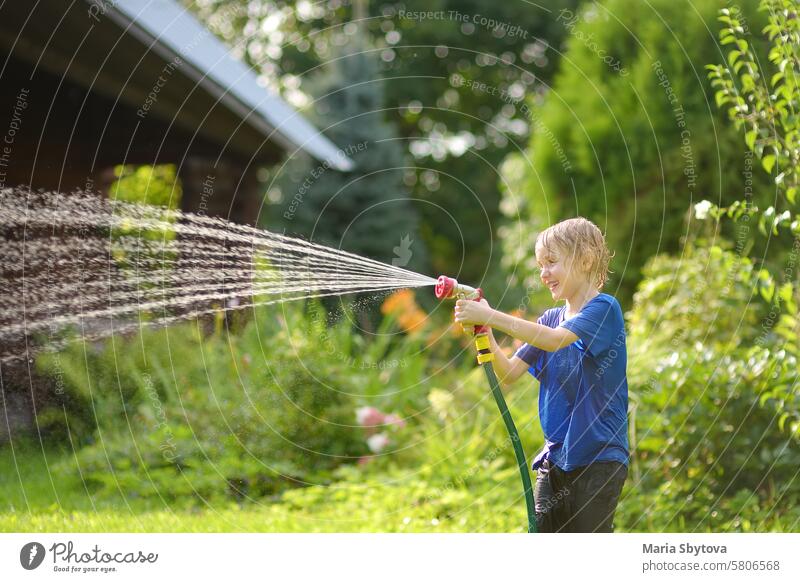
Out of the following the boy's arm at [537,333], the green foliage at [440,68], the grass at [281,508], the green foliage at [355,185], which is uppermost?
the green foliage at [440,68]

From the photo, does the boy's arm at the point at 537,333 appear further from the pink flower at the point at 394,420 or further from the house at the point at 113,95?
the house at the point at 113,95

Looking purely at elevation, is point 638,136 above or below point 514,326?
above

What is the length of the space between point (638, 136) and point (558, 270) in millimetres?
3611

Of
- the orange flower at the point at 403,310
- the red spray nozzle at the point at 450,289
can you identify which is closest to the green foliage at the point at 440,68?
the orange flower at the point at 403,310

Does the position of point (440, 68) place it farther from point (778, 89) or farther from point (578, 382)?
point (578, 382)

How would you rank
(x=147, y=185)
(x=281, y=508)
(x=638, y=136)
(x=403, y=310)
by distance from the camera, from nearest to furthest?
(x=281, y=508)
(x=638, y=136)
(x=403, y=310)
(x=147, y=185)

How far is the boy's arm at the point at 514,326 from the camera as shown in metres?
2.76

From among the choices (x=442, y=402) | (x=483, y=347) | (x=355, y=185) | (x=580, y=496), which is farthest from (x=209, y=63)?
(x=355, y=185)

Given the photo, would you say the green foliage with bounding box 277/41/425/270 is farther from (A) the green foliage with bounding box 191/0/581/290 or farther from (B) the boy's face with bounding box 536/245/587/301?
(B) the boy's face with bounding box 536/245/587/301

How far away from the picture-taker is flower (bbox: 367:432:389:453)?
5594 millimetres

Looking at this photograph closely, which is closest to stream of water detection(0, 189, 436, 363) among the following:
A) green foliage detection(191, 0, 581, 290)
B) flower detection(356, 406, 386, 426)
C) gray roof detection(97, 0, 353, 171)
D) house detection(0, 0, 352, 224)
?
house detection(0, 0, 352, 224)

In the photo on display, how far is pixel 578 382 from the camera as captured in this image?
3.01 metres
